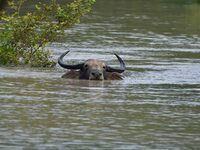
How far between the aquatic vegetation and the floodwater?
488mm

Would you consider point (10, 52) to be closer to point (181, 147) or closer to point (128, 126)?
point (128, 126)

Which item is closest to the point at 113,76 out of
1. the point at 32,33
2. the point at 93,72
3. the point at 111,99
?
the point at 93,72

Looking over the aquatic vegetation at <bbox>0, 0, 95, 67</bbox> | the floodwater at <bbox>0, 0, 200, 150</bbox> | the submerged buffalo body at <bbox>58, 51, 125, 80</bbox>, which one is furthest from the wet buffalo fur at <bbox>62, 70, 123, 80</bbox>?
the aquatic vegetation at <bbox>0, 0, 95, 67</bbox>

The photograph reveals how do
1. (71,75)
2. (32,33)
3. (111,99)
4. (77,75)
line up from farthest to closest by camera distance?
(32,33), (77,75), (71,75), (111,99)

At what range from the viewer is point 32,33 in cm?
2383

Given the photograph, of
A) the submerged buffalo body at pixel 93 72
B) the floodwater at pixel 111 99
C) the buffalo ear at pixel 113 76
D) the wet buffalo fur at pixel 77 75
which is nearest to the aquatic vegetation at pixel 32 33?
the floodwater at pixel 111 99

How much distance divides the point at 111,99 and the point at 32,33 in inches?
252

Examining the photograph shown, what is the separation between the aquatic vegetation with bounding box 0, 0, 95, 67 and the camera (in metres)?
23.5

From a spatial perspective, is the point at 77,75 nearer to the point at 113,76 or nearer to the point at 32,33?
the point at 113,76

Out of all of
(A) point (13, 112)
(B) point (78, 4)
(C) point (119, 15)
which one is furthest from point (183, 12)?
(A) point (13, 112)

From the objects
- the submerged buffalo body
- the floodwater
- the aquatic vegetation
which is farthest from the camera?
the aquatic vegetation

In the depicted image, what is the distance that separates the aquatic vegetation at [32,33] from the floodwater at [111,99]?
0.49 m

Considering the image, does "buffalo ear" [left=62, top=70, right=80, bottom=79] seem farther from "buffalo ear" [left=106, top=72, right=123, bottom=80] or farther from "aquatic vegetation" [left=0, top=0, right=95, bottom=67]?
"aquatic vegetation" [left=0, top=0, right=95, bottom=67]

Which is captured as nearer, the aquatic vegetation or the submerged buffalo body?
the submerged buffalo body
